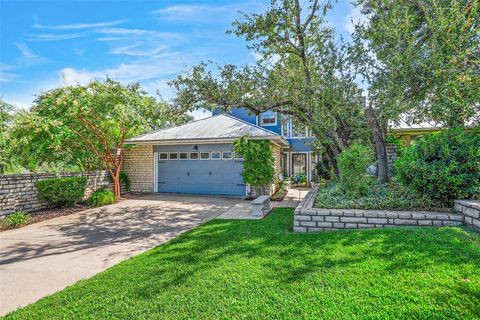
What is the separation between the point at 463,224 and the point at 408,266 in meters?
2.45

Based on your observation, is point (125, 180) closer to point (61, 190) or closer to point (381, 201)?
point (61, 190)

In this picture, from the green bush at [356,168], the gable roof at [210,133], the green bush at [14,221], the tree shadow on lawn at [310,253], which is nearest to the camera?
the tree shadow on lawn at [310,253]

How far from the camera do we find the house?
1198 cm

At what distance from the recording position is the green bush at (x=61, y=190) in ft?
28.6

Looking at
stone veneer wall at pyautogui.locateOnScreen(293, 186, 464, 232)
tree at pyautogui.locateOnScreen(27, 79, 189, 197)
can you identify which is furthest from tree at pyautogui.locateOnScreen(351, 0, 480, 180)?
tree at pyautogui.locateOnScreen(27, 79, 189, 197)

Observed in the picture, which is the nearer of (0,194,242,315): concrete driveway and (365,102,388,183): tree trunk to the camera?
(0,194,242,315): concrete driveway

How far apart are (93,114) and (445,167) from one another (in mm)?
10585

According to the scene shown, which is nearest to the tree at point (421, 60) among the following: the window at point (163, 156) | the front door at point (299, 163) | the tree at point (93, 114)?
the tree at point (93, 114)

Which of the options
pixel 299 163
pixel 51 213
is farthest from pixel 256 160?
pixel 299 163

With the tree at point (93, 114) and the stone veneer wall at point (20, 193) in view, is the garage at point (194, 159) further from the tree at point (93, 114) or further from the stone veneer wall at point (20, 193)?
the stone veneer wall at point (20, 193)

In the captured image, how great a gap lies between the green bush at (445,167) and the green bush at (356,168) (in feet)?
2.78

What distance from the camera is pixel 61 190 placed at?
902 cm

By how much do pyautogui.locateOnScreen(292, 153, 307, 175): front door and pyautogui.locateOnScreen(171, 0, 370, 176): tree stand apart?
31.4ft

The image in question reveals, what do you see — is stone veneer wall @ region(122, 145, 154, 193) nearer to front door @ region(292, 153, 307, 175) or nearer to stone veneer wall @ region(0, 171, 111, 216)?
stone veneer wall @ region(0, 171, 111, 216)
